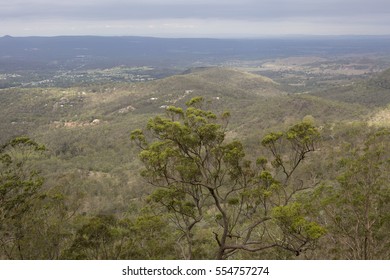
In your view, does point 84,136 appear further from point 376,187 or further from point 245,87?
point 245,87

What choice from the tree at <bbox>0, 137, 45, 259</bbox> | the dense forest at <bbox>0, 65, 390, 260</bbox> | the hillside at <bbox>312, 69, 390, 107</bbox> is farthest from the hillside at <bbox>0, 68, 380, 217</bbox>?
the tree at <bbox>0, 137, 45, 259</bbox>

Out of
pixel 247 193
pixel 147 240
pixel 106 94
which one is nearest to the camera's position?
pixel 247 193

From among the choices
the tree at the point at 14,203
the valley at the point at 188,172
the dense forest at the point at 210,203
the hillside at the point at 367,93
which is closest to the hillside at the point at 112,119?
the valley at the point at 188,172

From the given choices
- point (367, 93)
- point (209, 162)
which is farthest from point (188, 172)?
point (367, 93)

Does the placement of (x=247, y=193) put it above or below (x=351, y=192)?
above

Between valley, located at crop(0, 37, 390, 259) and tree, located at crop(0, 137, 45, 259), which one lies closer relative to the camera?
valley, located at crop(0, 37, 390, 259)

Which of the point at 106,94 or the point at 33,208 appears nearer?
the point at 33,208

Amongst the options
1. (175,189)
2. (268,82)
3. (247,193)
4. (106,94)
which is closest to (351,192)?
(247,193)

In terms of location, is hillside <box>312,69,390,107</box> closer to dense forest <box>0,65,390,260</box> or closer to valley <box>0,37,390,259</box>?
valley <box>0,37,390,259</box>

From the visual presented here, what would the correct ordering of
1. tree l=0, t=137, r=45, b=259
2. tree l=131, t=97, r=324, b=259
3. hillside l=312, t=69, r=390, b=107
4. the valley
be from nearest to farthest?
tree l=131, t=97, r=324, b=259
the valley
tree l=0, t=137, r=45, b=259
hillside l=312, t=69, r=390, b=107
